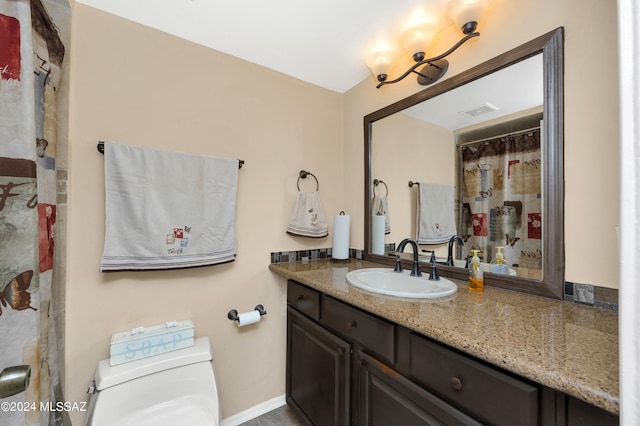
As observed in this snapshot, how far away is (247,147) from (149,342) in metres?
1.15

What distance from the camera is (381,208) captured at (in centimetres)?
174

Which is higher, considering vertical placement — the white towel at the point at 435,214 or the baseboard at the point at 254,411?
the white towel at the point at 435,214

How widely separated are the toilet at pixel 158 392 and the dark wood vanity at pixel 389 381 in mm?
507

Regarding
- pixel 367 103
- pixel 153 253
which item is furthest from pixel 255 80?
pixel 153 253

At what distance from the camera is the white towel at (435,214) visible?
53.4 inches

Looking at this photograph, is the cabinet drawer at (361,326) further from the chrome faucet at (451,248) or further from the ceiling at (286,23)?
the ceiling at (286,23)

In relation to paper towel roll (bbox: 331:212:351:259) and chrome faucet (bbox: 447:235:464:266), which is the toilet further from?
chrome faucet (bbox: 447:235:464:266)

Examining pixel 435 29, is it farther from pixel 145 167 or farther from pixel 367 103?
pixel 145 167

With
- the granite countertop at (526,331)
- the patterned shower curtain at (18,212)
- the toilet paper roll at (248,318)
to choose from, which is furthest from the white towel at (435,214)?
the patterned shower curtain at (18,212)

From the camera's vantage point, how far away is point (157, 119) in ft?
4.51

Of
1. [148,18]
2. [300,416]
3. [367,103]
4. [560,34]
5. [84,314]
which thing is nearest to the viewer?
[560,34]

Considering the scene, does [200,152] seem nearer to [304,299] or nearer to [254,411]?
[304,299]

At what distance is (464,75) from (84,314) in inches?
83.6

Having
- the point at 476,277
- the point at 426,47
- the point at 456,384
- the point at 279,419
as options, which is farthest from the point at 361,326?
the point at 426,47
